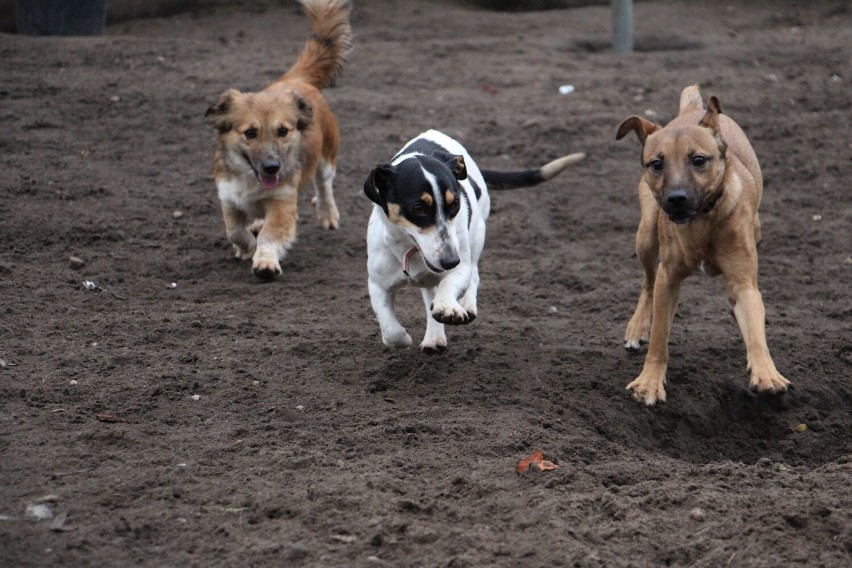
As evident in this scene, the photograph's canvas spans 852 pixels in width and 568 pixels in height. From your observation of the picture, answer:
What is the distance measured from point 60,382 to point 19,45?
6.89 m

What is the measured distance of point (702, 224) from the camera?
577 cm

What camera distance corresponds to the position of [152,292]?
7.31m

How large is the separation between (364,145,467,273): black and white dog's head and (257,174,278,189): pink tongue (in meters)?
2.33

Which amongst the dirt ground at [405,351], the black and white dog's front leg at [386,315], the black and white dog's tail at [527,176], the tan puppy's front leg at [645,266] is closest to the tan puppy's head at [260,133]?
the dirt ground at [405,351]

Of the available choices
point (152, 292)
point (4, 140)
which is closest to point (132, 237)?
point (152, 292)

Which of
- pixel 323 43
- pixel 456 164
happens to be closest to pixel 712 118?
pixel 456 164

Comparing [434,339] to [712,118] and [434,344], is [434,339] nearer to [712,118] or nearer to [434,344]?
[434,344]

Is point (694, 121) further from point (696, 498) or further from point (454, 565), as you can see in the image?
point (454, 565)

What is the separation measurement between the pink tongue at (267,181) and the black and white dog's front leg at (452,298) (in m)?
2.36

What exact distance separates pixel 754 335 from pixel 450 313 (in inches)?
60.2

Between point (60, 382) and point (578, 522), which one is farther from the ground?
point (578, 522)

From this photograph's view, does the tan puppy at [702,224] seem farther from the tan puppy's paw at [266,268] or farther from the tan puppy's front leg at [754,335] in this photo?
the tan puppy's paw at [266,268]

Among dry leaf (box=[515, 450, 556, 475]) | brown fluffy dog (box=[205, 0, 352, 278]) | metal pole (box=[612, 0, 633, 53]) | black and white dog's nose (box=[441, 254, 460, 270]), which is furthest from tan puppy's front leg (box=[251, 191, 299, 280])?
metal pole (box=[612, 0, 633, 53])

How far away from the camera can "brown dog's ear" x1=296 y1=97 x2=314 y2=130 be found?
26.5 feet
